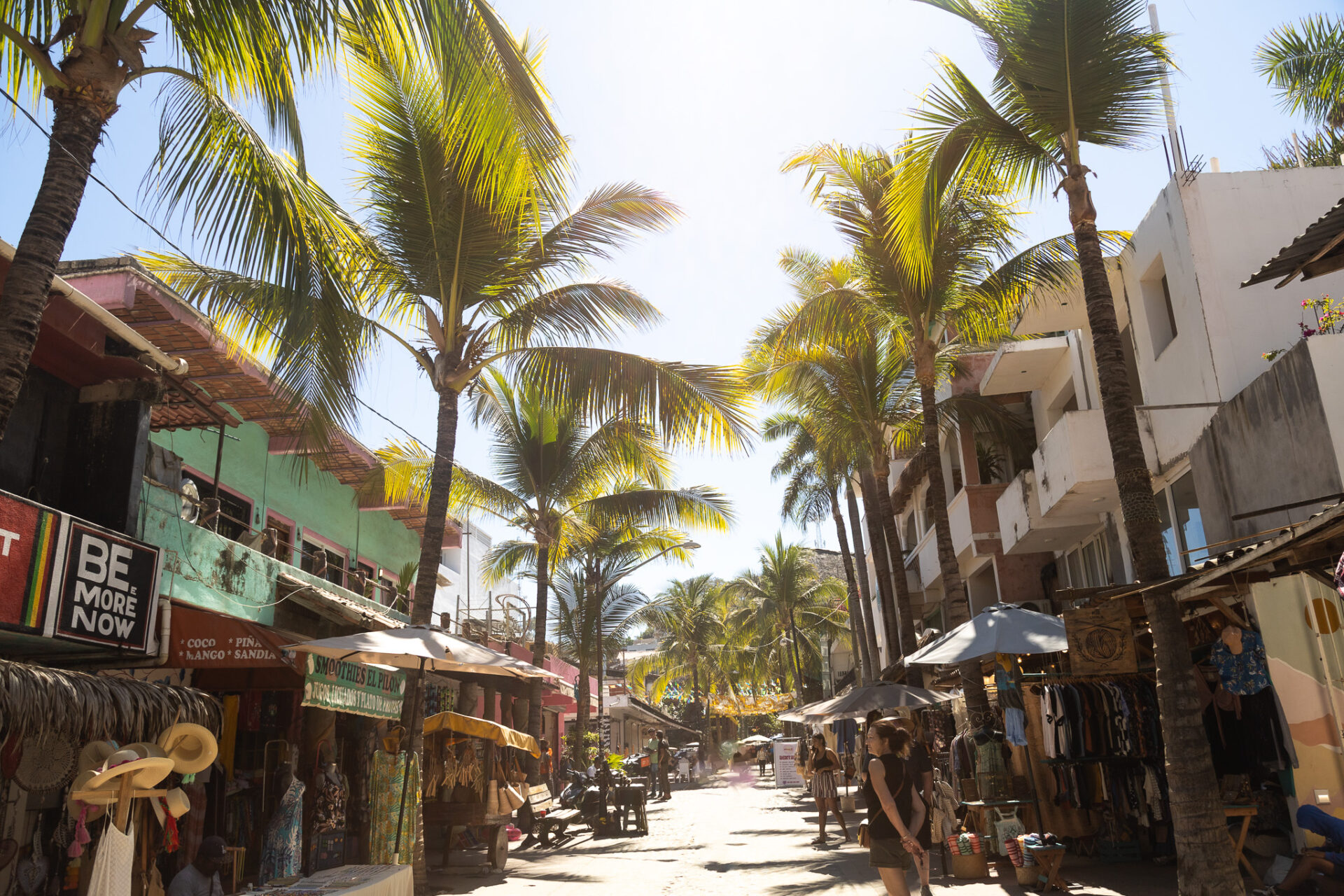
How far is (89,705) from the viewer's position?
267 inches

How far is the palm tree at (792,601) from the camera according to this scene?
152 feet

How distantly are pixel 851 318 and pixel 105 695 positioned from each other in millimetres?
13050

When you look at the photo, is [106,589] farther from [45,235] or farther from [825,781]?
[825,781]

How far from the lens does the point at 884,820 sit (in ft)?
24.7

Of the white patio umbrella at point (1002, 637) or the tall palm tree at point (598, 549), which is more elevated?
the tall palm tree at point (598, 549)

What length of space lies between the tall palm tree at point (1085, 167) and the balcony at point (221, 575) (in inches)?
324

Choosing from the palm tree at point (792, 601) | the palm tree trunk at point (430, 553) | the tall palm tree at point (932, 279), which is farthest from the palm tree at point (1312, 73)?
the palm tree at point (792, 601)

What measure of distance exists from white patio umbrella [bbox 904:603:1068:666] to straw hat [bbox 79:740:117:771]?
8.06m

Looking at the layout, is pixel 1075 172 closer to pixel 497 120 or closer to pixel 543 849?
pixel 497 120

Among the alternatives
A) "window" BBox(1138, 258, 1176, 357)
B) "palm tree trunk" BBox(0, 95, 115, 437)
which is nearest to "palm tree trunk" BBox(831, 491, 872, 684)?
"window" BBox(1138, 258, 1176, 357)

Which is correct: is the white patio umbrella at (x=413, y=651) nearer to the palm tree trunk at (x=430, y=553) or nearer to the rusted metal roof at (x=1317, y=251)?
the palm tree trunk at (x=430, y=553)

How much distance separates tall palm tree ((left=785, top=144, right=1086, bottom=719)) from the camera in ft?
50.9

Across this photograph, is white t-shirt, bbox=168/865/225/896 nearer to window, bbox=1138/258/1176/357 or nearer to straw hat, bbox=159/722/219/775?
straw hat, bbox=159/722/219/775

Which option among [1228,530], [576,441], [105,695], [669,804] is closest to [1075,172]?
[1228,530]
